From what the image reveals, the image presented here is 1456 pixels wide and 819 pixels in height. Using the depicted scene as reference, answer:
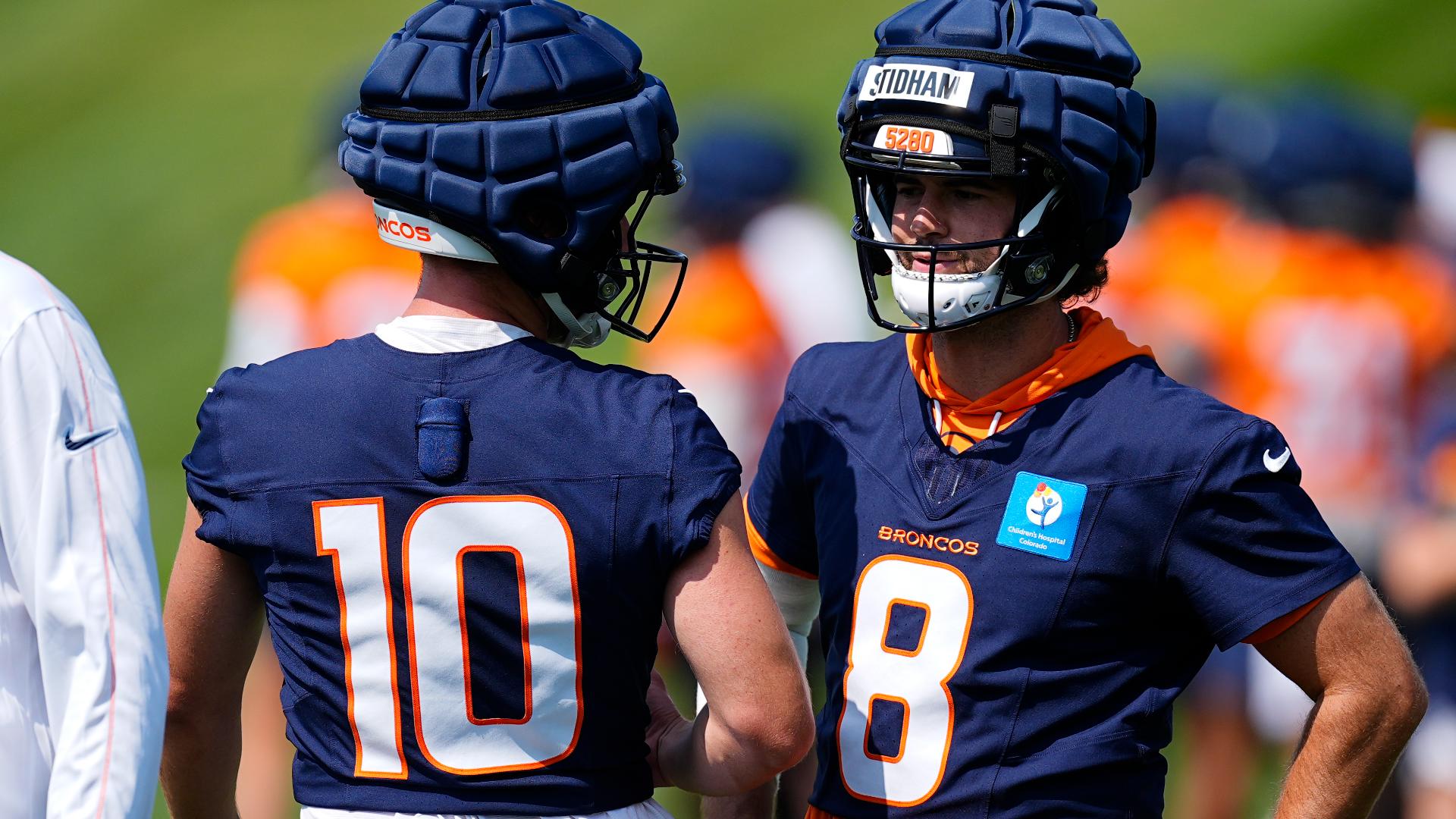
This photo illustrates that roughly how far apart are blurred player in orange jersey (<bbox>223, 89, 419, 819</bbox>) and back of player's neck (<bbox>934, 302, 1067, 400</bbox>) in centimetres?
281

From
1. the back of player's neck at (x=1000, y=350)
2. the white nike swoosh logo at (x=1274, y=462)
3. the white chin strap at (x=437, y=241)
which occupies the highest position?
the white chin strap at (x=437, y=241)

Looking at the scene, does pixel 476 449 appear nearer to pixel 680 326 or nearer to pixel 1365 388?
pixel 680 326

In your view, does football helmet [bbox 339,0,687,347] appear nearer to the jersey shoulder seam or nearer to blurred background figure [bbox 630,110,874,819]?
the jersey shoulder seam

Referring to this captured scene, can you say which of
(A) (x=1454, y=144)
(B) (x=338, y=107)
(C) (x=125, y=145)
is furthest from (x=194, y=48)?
(A) (x=1454, y=144)

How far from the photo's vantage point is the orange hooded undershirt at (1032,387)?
2.72m

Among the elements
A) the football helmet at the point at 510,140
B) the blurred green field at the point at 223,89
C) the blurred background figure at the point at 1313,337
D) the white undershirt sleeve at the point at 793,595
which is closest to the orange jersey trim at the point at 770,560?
the white undershirt sleeve at the point at 793,595

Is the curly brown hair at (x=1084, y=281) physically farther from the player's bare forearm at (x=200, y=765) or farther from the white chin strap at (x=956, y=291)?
the player's bare forearm at (x=200, y=765)

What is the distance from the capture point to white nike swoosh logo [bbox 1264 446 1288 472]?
8.17 feet

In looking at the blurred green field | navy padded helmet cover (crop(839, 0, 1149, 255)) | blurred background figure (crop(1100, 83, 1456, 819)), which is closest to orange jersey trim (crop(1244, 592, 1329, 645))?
navy padded helmet cover (crop(839, 0, 1149, 255))

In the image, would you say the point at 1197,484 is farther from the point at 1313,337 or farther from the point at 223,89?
the point at 223,89

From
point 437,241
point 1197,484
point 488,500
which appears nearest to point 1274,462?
point 1197,484

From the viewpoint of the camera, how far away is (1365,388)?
5555mm

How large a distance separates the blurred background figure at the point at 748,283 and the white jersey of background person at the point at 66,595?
12.0 feet

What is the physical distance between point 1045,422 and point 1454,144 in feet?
17.9
